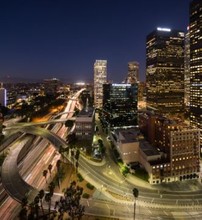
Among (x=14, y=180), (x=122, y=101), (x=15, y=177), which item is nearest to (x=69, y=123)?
(x=122, y=101)

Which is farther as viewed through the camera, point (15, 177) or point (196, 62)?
point (196, 62)

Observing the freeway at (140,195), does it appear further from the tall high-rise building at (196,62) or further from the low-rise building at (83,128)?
the tall high-rise building at (196,62)

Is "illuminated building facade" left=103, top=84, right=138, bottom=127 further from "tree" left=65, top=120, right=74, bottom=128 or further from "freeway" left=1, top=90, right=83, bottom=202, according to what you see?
"freeway" left=1, top=90, right=83, bottom=202

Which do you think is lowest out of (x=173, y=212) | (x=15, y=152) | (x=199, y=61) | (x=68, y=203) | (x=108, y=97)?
(x=173, y=212)

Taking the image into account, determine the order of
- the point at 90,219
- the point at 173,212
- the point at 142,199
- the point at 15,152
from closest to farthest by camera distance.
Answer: the point at 90,219 → the point at 173,212 → the point at 142,199 → the point at 15,152

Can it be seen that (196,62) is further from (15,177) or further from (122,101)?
(15,177)

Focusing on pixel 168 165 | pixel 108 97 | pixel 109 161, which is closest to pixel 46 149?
pixel 109 161

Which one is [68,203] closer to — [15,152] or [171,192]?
[171,192]

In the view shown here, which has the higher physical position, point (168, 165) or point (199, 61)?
point (199, 61)

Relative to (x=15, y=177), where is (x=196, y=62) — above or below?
above
